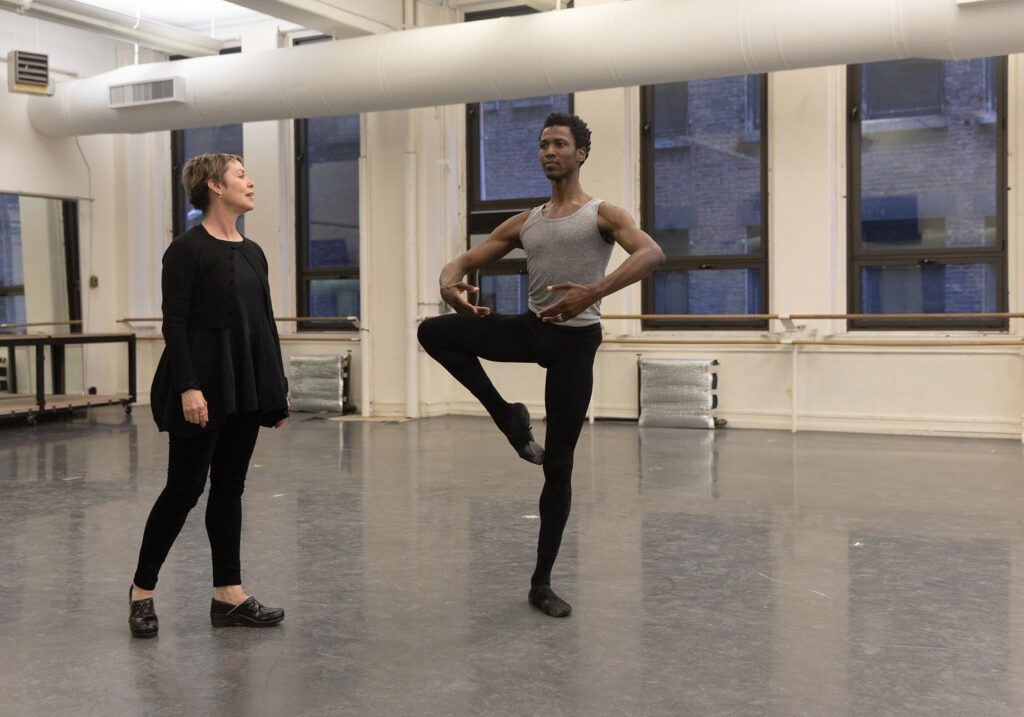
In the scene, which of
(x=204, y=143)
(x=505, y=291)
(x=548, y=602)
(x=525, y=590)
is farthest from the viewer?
(x=204, y=143)

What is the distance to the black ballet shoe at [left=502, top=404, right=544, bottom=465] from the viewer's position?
10.4ft

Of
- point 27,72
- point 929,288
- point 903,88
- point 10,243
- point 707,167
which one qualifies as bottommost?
point 929,288

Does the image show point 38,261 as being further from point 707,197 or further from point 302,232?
point 707,197

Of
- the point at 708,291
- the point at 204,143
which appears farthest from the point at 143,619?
the point at 204,143

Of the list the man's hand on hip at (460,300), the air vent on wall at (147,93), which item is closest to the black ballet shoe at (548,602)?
the man's hand on hip at (460,300)

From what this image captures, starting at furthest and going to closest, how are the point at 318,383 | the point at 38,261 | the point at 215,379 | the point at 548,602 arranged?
1. the point at 38,261
2. the point at 318,383
3. the point at 548,602
4. the point at 215,379

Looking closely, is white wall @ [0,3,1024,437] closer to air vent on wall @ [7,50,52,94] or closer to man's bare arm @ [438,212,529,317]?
air vent on wall @ [7,50,52,94]

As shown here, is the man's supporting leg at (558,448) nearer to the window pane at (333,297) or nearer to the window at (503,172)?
the window at (503,172)

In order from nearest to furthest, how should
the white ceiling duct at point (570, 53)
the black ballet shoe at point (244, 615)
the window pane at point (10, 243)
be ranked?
the black ballet shoe at point (244, 615)
the white ceiling duct at point (570, 53)
the window pane at point (10, 243)

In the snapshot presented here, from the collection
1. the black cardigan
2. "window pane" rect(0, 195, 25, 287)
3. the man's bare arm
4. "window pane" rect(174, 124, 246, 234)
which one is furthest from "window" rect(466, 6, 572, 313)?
the black cardigan

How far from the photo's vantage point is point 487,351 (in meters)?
3.21

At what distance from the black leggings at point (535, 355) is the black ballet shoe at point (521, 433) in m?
0.03

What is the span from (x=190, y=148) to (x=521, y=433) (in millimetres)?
8473

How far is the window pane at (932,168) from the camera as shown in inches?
295
